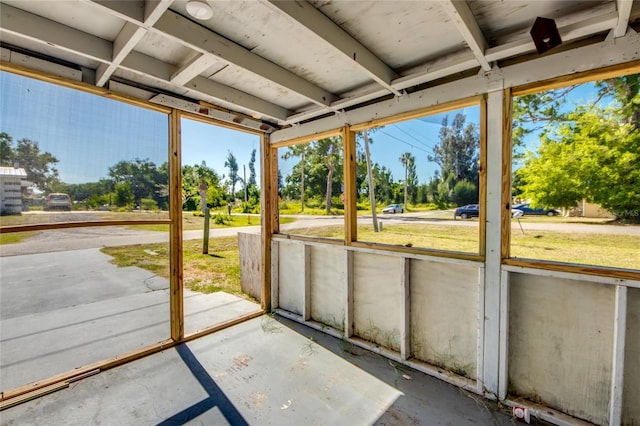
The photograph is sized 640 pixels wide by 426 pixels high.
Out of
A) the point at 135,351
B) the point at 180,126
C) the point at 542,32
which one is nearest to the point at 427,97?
the point at 542,32

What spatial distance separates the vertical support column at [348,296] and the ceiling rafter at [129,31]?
88.5 inches

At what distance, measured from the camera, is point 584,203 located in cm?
208

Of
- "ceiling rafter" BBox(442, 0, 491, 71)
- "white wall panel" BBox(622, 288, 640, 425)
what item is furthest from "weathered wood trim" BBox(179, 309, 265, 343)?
"ceiling rafter" BBox(442, 0, 491, 71)

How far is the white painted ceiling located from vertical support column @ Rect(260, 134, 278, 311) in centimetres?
119

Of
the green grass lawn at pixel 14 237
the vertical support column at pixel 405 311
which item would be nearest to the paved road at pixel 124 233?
the green grass lawn at pixel 14 237

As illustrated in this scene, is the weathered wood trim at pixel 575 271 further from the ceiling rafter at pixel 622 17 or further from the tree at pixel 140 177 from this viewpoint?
the tree at pixel 140 177

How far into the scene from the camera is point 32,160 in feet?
6.15

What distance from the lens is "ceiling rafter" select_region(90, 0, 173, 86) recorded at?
1285 millimetres

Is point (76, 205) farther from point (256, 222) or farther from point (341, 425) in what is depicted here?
point (341, 425)

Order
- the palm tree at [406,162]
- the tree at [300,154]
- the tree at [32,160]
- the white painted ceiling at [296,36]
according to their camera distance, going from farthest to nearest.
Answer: the tree at [300,154] → the palm tree at [406,162] → the tree at [32,160] → the white painted ceiling at [296,36]

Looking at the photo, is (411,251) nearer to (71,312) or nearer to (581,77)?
(581,77)

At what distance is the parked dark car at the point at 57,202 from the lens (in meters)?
1.96

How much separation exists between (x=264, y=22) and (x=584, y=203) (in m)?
2.66

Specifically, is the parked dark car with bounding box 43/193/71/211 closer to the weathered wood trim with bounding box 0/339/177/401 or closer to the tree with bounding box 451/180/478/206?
the weathered wood trim with bounding box 0/339/177/401
